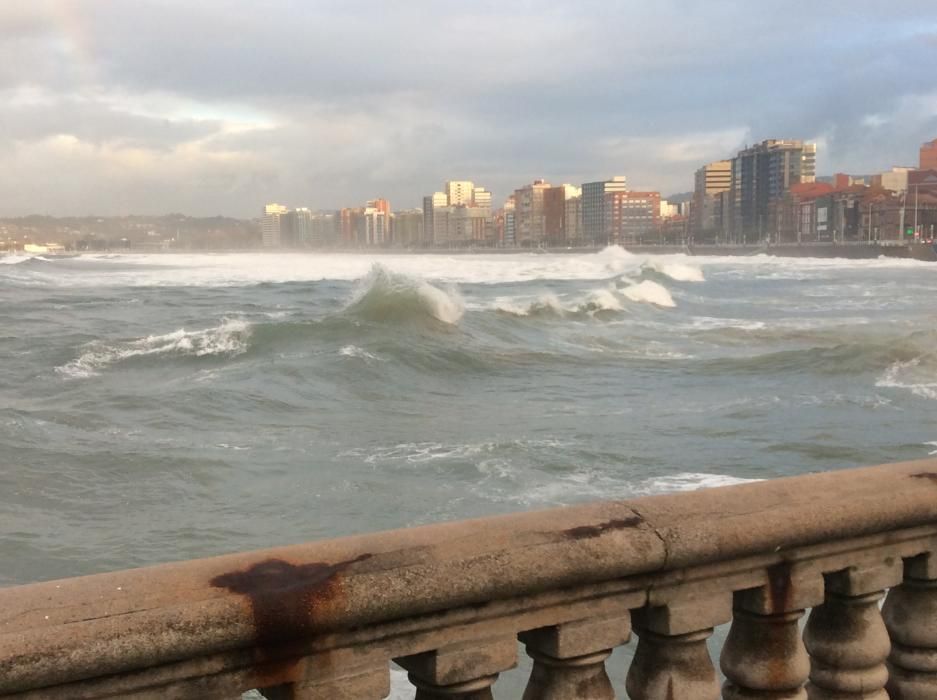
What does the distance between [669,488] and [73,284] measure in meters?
48.3

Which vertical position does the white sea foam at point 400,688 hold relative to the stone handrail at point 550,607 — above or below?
below

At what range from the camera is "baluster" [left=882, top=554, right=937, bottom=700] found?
8.83 feet

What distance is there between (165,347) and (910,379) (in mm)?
15262

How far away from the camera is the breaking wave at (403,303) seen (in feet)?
Result: 94.7

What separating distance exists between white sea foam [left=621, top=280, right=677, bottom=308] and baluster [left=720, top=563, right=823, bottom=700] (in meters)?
37.2

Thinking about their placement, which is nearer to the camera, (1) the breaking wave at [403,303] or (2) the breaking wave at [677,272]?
(1) the breaking wave at [403,303]

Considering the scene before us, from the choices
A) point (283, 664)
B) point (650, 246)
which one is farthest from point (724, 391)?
point (650, 246)

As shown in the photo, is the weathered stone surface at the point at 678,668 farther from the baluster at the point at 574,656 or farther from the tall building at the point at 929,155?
the tall building at the point at 929,155

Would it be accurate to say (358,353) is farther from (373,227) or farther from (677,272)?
(373,227)

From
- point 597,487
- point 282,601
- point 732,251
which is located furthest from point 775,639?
point 732,251

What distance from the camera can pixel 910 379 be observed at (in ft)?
55.0

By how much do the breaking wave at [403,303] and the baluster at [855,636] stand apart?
82.7ft

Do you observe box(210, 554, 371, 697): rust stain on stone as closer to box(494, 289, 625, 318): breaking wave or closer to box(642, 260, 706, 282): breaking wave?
box(494, 289, 625, 318): breaking wave

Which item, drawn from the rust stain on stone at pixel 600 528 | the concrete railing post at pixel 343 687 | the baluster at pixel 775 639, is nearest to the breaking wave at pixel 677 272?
the baluster at pixel 775 639
